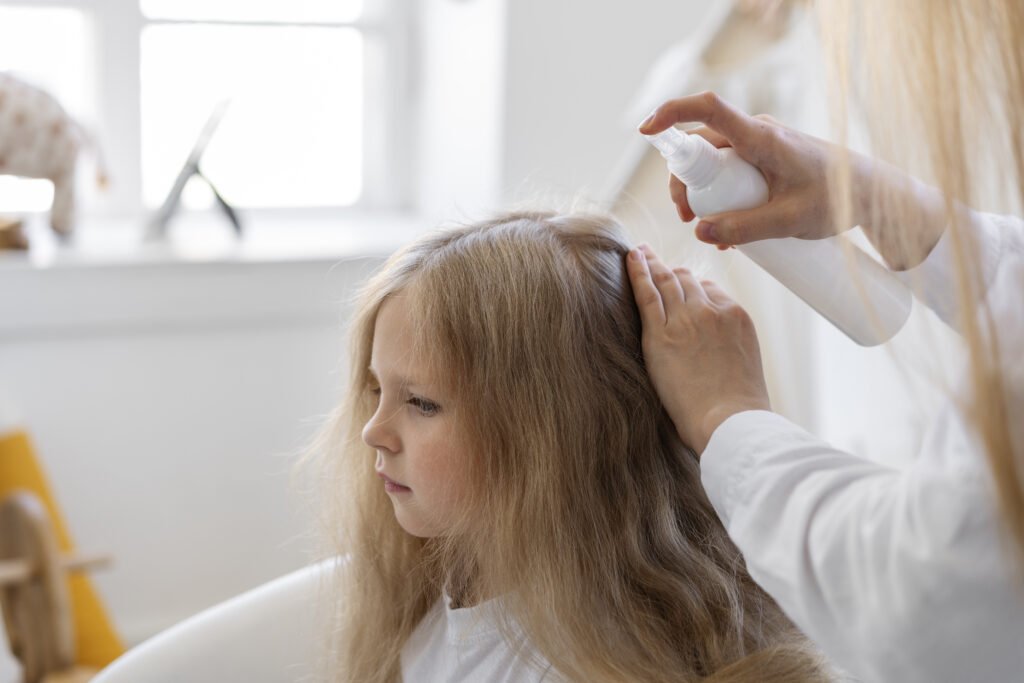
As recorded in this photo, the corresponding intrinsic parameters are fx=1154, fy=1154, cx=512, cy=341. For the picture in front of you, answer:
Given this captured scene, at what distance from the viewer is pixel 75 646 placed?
146cm

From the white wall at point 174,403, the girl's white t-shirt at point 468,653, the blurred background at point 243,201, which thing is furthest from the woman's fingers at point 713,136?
the white wall at point 174,403

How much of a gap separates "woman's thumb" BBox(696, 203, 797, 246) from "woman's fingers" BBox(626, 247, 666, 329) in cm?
10

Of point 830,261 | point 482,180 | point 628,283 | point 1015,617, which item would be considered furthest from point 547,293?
point 482,180

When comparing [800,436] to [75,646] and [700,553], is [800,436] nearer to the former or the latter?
[700,553]

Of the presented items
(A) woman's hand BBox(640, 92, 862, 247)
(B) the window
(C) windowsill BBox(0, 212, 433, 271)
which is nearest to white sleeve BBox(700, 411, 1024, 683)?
(A) woman's hand BBox(640, 92, 862, 247)

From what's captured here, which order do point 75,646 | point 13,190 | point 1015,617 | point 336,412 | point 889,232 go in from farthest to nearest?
point 13,190
point 75,646
point 336,412
point 889,232
point 1015,617

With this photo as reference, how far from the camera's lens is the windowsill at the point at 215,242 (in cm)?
169

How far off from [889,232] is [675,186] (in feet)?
0.43

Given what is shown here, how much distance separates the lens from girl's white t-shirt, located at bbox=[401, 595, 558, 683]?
82 cm

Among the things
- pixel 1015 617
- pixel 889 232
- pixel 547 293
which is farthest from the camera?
pixel 547 293

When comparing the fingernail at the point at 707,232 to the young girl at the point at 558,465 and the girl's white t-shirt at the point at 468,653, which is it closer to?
the young girl at the point at 558,465

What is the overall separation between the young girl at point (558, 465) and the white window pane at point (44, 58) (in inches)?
49.7

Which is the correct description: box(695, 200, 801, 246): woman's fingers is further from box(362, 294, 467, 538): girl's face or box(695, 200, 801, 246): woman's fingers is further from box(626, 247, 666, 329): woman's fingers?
box(362, 294, 467, 538): girl's face

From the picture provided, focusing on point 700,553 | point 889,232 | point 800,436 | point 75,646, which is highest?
point 889,232
